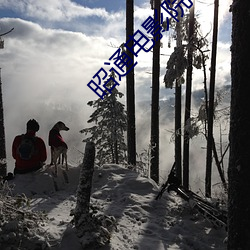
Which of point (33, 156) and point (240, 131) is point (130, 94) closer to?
point (33, 156)

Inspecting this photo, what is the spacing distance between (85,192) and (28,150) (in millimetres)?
4180

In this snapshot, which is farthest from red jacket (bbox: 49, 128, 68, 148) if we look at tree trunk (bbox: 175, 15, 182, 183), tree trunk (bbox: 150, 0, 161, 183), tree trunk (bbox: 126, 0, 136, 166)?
tree trunk (bbox: 175, 15, 182, 183)

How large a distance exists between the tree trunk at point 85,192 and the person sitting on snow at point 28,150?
396cm

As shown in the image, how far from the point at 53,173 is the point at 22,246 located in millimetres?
4640

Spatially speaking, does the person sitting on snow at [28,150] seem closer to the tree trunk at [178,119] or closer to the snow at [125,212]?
the snow at [125,212]

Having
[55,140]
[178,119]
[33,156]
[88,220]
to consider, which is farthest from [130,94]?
[88,220]

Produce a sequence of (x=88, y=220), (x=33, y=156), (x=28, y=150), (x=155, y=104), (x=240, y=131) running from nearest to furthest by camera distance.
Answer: (x=240, y=131) < (x=88, y=220) < (x=28, y=150) < (x=33, y=156) < (x=155, y=104)

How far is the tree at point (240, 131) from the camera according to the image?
14.8 feet

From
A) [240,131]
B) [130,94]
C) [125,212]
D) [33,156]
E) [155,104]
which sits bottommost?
[125,212]

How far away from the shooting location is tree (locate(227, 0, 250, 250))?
4.51 meters

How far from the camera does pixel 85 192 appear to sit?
5.83 meters

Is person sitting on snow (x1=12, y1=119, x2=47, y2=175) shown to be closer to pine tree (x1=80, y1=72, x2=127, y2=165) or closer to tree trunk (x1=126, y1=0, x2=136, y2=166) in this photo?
tree trunk (x1=126, y1=0, x2=136, y2=166)

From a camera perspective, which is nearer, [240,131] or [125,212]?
[240,131]

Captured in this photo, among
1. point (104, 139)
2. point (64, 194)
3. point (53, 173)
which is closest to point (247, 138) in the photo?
point (64, 194)
